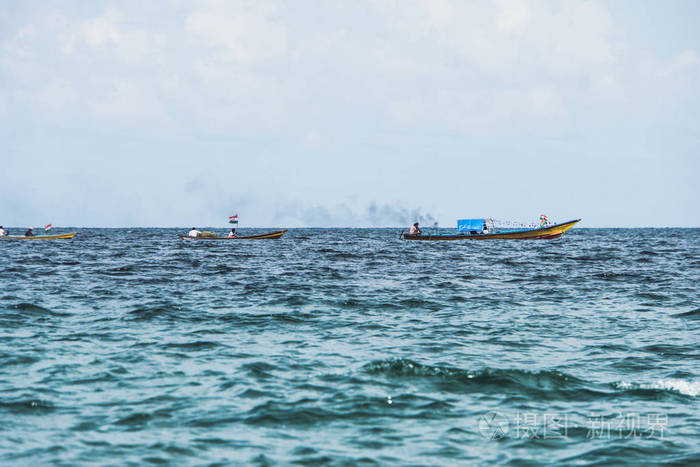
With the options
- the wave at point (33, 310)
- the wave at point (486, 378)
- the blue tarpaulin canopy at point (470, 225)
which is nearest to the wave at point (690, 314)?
the wave at point (486, 378)

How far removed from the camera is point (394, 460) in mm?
8414

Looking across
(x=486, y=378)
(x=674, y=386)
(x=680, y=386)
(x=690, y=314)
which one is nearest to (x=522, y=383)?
(x=486, y=378)

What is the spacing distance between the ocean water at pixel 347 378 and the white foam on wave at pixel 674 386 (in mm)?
36

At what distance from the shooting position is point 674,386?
473 inches

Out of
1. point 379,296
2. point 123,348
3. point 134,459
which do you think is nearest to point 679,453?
point 134,459

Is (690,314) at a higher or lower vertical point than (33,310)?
lower

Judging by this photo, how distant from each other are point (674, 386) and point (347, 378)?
580 centimetres

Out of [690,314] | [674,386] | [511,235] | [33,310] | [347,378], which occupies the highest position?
[511,235]

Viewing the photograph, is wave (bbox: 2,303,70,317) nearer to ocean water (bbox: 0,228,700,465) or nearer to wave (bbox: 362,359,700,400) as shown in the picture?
ocean water (bbox: 0,228,700,465)

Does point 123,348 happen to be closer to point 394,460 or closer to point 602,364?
point 394,460

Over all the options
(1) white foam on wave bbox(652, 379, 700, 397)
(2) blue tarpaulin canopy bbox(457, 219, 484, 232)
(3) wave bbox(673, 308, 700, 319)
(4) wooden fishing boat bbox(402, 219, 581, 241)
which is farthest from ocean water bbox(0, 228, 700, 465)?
(2) blue tarpaulin canopy bbox(457, 219, 484, 232)

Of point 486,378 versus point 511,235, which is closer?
point 486,378

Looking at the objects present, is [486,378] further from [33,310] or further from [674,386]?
[33,310]

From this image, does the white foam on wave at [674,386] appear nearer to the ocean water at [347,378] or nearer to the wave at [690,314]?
the ocean water at [347,378]
